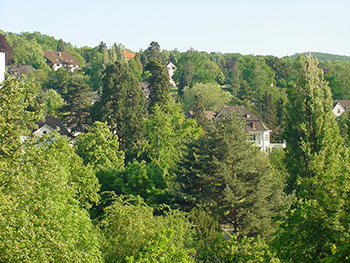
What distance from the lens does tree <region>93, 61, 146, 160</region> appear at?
43656 mm

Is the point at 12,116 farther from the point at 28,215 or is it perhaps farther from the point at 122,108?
the point at 122,108

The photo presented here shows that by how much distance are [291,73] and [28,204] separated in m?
117

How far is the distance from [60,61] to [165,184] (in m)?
102

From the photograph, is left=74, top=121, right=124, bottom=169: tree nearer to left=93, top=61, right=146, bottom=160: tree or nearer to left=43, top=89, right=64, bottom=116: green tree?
left=93, top=61, right=146, bottom=160: tree

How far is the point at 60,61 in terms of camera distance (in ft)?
410

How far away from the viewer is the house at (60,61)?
124312 mm

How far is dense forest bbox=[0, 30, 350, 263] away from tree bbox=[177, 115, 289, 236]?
0.07 meters

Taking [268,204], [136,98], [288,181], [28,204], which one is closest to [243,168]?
[268,204]

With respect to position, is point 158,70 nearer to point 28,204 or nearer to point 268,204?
point 268,204

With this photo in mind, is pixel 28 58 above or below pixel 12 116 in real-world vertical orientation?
above

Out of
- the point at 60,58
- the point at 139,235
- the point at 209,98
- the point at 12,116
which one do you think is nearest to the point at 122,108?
the point at 139,235

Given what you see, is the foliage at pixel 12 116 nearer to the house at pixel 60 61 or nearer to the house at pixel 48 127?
the house at pixel 48 127

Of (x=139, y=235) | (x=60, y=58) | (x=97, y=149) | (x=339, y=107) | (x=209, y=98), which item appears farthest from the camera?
(x=60, y=58)

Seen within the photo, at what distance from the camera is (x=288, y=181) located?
29266mm
